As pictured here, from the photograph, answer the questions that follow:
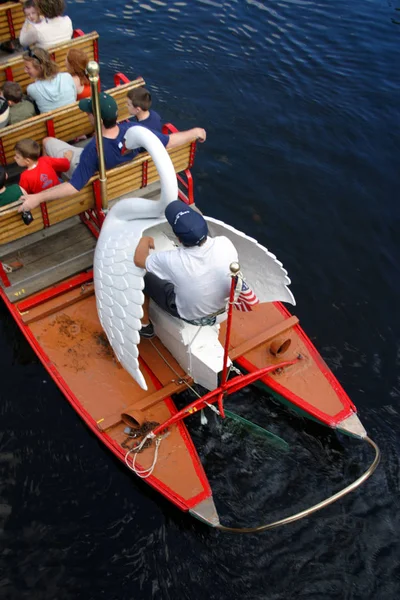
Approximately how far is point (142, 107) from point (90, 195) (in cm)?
133

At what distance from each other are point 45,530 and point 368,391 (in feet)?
14.7

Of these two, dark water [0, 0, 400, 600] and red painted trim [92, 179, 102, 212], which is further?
red painted trim [92, 179, 102, 212]

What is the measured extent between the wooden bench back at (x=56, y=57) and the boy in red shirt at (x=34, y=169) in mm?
2222

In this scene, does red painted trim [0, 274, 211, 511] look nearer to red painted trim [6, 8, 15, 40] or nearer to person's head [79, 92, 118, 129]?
person's head [79, 92, 118, 129]

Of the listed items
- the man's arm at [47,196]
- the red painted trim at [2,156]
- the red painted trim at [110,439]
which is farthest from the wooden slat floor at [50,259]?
the red painted trim at [2,156]

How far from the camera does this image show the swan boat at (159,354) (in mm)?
6176

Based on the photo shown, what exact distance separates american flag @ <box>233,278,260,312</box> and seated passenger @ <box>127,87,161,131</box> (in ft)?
9.39

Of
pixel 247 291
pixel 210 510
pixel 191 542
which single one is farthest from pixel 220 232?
pixel 191 542

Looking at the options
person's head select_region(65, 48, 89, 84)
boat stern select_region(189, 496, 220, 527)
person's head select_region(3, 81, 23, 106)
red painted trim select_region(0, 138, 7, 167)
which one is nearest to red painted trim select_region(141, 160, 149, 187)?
red painted trim select_region(0, 138, 7, 167)

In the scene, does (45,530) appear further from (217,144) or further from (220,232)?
(217,144)

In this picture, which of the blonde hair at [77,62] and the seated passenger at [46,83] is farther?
the blonde hair at [77,62]

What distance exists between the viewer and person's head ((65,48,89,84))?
8203 millimetres

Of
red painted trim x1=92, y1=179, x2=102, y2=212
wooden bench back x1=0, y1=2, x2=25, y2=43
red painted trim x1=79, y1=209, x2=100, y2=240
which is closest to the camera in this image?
red painted trim x1=92, y1=179, x2=102, y2=212

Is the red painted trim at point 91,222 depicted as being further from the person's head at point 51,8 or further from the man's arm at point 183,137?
the person's head at point 51,8
